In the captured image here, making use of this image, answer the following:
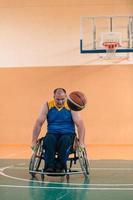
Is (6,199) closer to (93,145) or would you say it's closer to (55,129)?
(55,129)

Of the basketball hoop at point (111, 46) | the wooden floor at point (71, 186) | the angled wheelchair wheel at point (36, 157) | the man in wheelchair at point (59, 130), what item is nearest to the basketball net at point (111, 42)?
the basketball hoop at point (111, 46)

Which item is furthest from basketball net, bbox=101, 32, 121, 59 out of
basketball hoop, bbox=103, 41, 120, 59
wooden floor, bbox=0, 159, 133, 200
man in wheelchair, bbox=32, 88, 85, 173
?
man in wheelchair, bbox=32, 88, 85, 173

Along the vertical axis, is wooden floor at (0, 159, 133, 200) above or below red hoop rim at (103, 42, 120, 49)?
below

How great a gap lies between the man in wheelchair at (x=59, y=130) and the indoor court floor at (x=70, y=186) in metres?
0.23

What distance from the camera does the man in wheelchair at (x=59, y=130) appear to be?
201 inches

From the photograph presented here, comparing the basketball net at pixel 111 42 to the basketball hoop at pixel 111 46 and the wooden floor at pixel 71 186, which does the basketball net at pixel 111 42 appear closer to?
the basketball hoop at pixel 111 46

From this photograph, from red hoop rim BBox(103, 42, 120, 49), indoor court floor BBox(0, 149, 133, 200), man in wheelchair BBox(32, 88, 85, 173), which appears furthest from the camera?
red hoop rim BBox(103, 42, 120, 49)

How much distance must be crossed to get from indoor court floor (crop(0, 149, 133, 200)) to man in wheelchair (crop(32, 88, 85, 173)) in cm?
23

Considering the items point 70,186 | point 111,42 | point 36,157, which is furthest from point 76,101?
point 111,42

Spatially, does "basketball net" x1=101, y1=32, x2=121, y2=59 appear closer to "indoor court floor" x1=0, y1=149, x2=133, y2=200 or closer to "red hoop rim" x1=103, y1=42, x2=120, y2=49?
"red hoop rim" x1=103, y1=42, x2=120, y2=49

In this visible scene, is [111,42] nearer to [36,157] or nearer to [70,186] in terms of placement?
[36,157]

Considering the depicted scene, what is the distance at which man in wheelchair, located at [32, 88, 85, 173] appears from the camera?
16.8 ft

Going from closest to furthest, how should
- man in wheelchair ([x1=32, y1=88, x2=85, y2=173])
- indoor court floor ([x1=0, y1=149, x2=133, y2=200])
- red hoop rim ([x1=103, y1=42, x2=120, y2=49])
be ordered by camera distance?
indoor court floor ([x1=0, y1=149, x2=133, y2=200]), man in wheelchair ([x1=32, y1=88, x2=85, y2=173]), red hoop rim ([x1=103, y1=42, x2=120, y2=49])

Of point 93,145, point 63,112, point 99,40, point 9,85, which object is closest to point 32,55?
point 9,85
